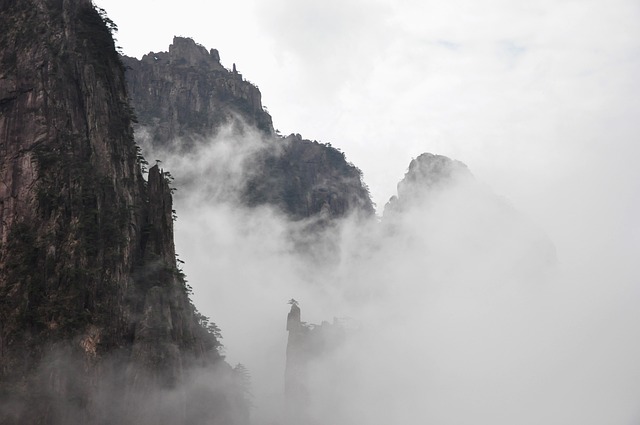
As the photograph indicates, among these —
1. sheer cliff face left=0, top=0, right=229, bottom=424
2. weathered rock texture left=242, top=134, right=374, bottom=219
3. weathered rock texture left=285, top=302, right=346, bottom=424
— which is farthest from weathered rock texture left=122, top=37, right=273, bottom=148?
sheer cliff face left=0, top=0, right=229, bottom=424

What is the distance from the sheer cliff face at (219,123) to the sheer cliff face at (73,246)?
91248 mm

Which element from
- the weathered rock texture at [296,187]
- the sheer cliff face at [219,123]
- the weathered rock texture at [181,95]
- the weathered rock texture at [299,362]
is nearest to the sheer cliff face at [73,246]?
the weathered rock texture at [299,362]

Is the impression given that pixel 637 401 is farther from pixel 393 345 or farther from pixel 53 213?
pixel 53 213

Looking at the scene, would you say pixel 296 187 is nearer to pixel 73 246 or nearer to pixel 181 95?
pixel 181 95

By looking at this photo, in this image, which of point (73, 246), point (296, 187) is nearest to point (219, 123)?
point (296, 187)

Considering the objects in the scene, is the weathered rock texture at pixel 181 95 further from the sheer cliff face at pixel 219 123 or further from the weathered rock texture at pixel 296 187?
the weathered rock texture at pixel 296 187

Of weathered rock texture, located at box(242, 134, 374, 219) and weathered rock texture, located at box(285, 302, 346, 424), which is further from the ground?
weathered rock texture, located at box(242, 134, 374, 219)

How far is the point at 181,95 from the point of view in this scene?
17362 centimetres

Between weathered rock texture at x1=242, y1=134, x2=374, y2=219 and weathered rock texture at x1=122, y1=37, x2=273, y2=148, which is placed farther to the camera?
weathered rock texture at x1=242, y1=134, x2=374, y2=219

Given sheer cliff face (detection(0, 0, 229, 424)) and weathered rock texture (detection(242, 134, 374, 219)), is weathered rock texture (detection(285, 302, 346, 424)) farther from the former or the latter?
weathered rock texture (detection(242, 134, 374, 219))

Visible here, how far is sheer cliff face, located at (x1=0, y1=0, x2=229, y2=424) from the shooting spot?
62188 millimetres

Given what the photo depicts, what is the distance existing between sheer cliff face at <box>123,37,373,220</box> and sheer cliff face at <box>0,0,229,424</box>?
91248 mm

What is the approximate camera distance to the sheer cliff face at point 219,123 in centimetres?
17188

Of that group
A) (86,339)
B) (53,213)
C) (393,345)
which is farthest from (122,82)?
(393,345)
